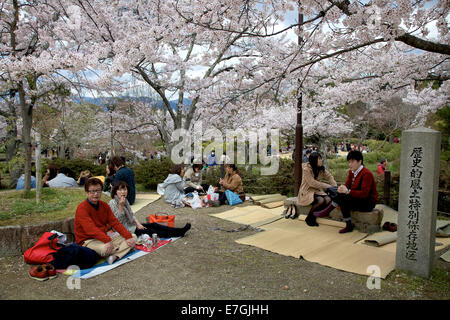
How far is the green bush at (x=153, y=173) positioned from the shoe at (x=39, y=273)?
23.2 ft

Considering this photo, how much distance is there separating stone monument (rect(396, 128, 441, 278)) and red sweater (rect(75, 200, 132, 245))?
367 cm

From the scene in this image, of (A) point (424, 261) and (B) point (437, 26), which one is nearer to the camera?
(A) point (424, 261)

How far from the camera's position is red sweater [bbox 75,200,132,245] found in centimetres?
399

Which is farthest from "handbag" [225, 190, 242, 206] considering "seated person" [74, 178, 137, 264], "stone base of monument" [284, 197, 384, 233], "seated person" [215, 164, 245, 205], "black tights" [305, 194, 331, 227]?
"seated person" [74, 178, 137, 264]

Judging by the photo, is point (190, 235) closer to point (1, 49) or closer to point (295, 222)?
point (295, 222)

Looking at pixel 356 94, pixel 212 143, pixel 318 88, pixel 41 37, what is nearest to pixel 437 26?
pixel 356 94

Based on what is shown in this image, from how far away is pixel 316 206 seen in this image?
19.3ft

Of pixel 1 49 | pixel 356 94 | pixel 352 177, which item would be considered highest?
pixel 1 49

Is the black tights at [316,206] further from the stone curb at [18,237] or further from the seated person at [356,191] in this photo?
the stone curb at [18,237]

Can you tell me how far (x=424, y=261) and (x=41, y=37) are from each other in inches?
351

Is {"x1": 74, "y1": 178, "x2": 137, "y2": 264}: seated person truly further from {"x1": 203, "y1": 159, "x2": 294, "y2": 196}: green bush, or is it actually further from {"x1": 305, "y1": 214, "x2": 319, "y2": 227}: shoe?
{"x1": 203, "y1": 159, "x2": 294, "y2": 196}: green bush

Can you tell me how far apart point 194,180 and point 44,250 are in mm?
5480

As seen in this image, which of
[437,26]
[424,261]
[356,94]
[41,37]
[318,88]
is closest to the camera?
[424,261]

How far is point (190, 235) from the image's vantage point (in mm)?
5441
